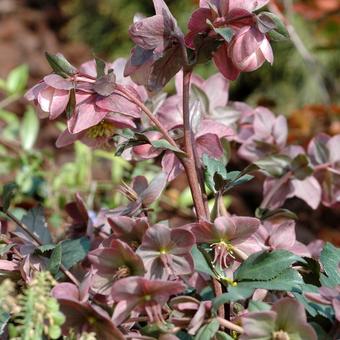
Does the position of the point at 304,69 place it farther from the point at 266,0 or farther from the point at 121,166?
the point at 266,0

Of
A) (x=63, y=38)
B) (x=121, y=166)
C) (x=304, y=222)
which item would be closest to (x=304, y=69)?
(x=304, y=222)

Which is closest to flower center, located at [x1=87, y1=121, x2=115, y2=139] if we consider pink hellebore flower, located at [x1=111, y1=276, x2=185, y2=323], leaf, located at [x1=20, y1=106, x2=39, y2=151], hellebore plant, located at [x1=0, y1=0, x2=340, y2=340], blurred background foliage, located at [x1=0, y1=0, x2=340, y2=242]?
hellebore plant, located at [x1=0, y1=0, x2=340, y2=340]

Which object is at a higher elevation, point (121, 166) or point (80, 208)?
point (80, 208)

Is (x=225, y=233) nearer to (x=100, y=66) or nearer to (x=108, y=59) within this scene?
(x=100, y=66)

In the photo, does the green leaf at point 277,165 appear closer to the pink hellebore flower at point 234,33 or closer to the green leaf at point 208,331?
the pink hellebore flower at point 234,33

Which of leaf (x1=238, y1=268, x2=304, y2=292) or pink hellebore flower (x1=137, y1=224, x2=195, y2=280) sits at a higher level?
pink hellebore flower (x1=137, y1=224, x2=195, y2=280)

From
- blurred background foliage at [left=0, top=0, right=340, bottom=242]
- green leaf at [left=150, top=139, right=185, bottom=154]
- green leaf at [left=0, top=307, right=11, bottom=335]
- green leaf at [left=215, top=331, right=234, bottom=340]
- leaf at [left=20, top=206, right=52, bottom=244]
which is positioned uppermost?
green leaf at [left=150, top=139, right=185, bottom=154]

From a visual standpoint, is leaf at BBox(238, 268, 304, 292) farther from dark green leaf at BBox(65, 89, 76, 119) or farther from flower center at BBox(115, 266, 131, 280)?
dark green leaf at BBox(65, 89, 76, 119)
